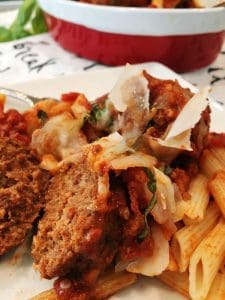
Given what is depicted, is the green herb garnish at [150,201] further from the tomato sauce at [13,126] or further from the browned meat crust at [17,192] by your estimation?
the tomato sauce at [13,126]

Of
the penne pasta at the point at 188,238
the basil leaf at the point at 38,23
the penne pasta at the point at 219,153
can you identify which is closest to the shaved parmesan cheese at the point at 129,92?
the penne pasta at the point at 219,153

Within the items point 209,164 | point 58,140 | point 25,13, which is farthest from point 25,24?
point 209,164

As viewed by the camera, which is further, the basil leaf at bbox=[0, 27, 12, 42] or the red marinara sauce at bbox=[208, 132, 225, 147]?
the basil leaf at bbox=[0, 27, 12, 42]

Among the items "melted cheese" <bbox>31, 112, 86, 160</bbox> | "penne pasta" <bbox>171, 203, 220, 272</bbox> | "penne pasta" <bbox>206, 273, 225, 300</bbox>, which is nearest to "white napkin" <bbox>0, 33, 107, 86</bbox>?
"melted cheese" <bbox>31, 112, 86, 160</bbox>

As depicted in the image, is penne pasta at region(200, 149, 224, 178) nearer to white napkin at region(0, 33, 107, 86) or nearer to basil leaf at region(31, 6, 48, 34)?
white napkin at region(0, 33, 107, 86)

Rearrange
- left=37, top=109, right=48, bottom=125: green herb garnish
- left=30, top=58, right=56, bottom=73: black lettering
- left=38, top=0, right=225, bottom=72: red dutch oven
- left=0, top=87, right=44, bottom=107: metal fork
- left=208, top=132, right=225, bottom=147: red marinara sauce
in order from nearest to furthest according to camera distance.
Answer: left=208, top=132, right=225, bottom=147: red marinara sauce → left=37, top=109, right=48, bottom=125: green herb garnish → left=0, top=87, right=44, bottom=107: metal fork → left=38, top=0, right=225, bottom=72: red dutch oven → left=30, top=58, right=56, bottom=73: black lettering

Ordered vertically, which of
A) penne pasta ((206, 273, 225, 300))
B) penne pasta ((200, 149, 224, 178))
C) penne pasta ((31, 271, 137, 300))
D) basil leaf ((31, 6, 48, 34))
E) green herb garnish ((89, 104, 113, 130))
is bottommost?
basil leaf ((31, 6, 48, 34))

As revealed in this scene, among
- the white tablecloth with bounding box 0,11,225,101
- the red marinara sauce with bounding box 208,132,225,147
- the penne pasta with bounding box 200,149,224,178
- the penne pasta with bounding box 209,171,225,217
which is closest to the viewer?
the penne pasta with bounding box 209,171,225,217

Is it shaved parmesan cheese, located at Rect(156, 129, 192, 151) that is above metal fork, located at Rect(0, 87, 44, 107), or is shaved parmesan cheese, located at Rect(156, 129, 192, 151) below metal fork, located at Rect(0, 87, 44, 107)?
above

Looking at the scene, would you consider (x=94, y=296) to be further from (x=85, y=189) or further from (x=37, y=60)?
(x=37, y=60)
